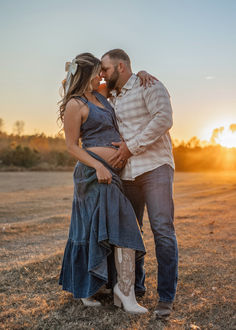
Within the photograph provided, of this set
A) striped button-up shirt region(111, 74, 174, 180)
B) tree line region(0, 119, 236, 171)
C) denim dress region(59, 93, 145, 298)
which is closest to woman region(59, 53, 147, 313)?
denim dress region(59, 93, 145, 298)

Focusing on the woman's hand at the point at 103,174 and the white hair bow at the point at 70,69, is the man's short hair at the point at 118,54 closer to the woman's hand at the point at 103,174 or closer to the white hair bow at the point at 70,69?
the white hair bow at the point at 70,69

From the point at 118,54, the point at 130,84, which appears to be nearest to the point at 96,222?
the point at 130,84

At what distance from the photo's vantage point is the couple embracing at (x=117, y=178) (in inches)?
122

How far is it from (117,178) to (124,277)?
2.76 feet

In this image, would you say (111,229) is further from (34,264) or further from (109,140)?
(34,264)

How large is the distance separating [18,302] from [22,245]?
2501 mm

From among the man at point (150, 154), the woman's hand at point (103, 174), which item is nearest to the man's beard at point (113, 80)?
the man at point (150, 154)

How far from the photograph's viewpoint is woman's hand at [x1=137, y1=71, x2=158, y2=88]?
10.4ft

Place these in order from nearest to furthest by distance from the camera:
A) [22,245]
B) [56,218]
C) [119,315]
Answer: [119,315], [22,245], [56,218]

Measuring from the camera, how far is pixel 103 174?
314 cm

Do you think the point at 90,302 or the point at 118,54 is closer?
the point at 90,302

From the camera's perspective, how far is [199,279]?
3.96 metres

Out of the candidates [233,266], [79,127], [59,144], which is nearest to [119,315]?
[79,127]

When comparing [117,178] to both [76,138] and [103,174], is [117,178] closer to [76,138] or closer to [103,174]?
[103,174]
